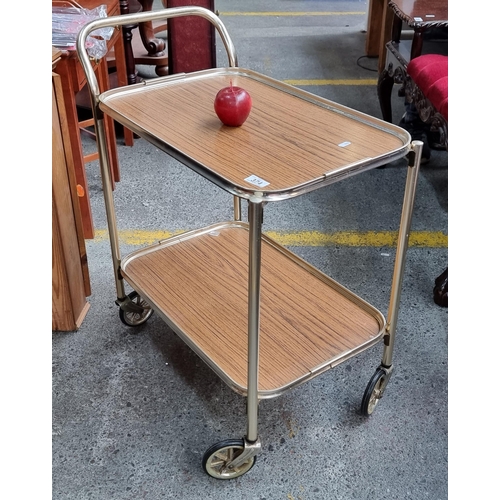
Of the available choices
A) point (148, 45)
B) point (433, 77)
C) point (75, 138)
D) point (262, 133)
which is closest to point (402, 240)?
point (262, 133)

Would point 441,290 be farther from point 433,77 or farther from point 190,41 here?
point 190,41

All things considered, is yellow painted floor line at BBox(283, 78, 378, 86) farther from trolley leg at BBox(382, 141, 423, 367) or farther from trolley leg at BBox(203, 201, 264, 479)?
trolley leg at BBox(203, 201, 264, 479)

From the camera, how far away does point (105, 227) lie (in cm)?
273

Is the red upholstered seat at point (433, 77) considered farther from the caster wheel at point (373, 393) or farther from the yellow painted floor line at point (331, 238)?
the caster wheel at point (373, 393)

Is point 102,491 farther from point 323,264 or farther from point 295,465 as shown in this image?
point 323,264

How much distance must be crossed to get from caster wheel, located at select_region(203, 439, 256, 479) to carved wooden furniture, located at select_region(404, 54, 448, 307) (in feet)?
3.32

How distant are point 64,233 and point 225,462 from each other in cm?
90

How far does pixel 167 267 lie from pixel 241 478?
730 mm

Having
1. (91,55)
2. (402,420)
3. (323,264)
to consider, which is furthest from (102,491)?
(91,55)

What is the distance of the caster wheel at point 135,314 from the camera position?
2.13 metres

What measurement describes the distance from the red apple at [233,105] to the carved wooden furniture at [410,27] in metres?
1.60

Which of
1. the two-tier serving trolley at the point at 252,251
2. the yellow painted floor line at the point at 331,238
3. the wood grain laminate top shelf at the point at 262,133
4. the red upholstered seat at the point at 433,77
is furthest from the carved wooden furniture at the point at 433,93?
the wood grain laminate top shelf at the point at 262,133

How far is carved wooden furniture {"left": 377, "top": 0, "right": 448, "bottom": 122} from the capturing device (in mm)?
2814

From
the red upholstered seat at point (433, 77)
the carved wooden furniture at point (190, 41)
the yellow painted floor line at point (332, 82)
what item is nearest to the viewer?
the red upholstered seat at point (433, 77)
